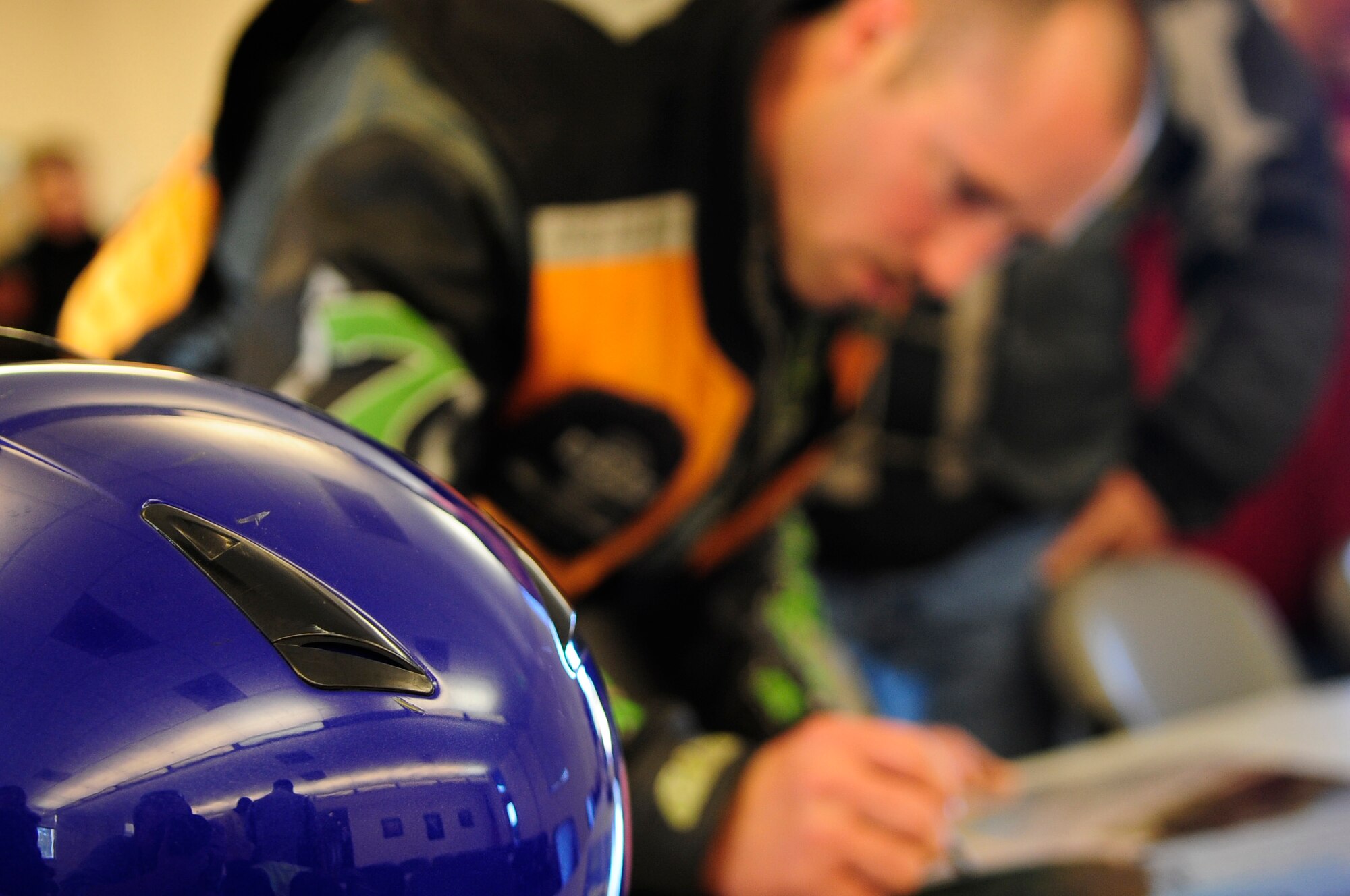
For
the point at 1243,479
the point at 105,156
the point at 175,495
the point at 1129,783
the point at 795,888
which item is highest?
the point at 175,495

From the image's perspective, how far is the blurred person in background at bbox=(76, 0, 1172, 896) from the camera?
55 centimetres

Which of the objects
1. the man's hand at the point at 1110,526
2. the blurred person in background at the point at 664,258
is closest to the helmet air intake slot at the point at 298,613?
the blurred person in background at the point at 664,258

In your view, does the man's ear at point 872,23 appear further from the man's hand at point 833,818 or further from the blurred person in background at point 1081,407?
the blurred person in background at point 1081,407

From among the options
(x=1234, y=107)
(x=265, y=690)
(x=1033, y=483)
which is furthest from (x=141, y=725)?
(x=1234, y=107)

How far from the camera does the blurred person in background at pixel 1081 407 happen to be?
135cm

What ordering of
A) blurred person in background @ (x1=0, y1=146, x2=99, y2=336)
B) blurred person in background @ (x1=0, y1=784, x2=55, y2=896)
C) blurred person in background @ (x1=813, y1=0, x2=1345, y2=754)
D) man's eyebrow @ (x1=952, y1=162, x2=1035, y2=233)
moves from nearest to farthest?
blurred person in background @ (x1=0, y1=784, x2=55, y2=896), man's eyebrow @ (x1=952, y1=162, x2=1035, y2=233), blurred person in background @ (x1=813, y1=0, x2=1345, y2=754), blurred person in background @ (x1=0, y1=146, x2=99, y2=336)

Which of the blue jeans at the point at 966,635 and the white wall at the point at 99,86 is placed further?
the white wall at the point at 99,86

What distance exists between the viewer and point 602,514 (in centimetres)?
73

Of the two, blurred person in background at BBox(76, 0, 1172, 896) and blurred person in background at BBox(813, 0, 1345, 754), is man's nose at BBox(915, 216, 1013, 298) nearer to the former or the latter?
blurred person in background at BBox(76, 0, 1172, 896)

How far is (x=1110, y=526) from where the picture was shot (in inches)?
58.7

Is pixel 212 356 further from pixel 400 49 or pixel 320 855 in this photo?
pixel 320 855

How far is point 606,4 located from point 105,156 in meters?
2.75

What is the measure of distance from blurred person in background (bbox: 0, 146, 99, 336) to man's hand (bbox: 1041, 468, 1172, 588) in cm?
260

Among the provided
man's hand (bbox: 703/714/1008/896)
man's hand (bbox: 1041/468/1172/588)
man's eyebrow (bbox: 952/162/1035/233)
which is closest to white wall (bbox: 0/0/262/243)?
man's hand (bbox: 1041/468/1172/588)
